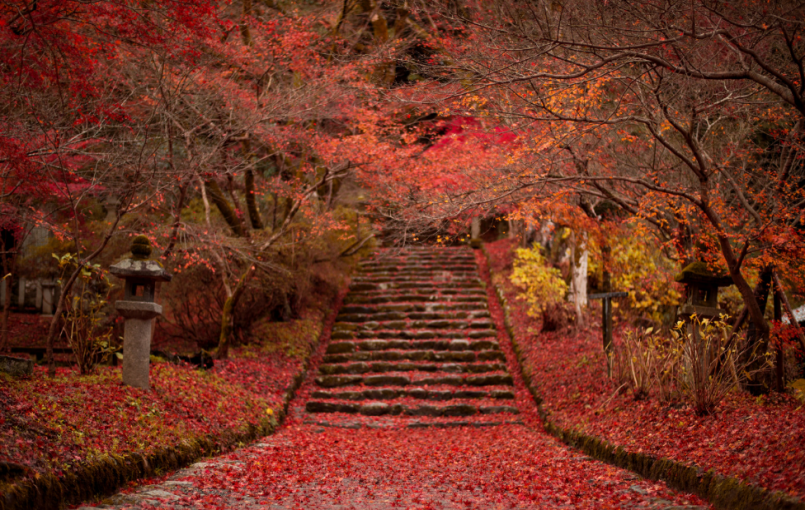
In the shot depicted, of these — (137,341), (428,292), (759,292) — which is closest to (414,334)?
(428,292)

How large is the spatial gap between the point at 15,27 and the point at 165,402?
14.0 feet

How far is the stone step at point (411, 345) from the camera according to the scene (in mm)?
12656

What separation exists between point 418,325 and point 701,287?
23.9 ft

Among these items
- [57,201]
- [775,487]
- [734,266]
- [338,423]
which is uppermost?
[57,201]

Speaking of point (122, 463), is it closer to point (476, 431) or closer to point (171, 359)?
point (171, 359)

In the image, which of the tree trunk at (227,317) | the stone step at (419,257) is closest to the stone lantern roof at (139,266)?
the tree trunk at (227,317)

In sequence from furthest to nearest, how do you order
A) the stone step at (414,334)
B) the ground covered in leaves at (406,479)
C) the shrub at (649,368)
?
the stone step at (414,334), the shrub at (649,368), the ground covered in leaves at (406,479)

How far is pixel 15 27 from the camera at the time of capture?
5.83 metres

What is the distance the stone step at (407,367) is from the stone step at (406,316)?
222 centimetres

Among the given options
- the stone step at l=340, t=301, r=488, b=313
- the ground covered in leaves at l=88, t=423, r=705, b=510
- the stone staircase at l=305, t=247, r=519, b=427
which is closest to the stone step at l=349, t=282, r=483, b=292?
the stone staircase at l=305, t=247, r=519, b=427

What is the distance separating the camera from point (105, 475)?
15.2ft

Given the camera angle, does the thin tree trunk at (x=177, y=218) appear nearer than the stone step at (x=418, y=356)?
Yes

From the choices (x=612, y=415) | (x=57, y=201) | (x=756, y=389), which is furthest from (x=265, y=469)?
(x=57, y=201)

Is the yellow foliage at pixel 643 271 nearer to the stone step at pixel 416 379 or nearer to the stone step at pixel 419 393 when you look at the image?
the stone step at pixel 416 379
